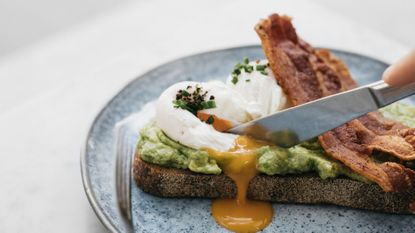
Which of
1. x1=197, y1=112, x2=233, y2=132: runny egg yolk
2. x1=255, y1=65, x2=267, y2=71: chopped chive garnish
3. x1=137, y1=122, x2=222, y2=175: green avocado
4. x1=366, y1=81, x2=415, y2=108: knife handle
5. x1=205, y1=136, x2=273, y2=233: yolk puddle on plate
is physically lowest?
x1=205, y1=136, x2=273, y2=233: yolk puddle on plate

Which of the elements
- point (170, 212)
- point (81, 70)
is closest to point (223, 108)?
point (170, 212)

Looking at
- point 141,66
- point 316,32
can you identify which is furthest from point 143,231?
point 316,32

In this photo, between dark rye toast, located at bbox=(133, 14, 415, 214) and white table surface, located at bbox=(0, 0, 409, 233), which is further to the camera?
white table surface, located at bbox=(0, 0, 409, 233)

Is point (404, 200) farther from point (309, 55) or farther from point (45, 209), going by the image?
point (45, 209)

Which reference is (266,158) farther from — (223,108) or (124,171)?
(124,171)

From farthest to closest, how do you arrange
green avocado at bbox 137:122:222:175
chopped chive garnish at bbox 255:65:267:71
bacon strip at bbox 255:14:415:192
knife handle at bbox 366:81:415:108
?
1. chopped chive garnish at bbox 255:65:267:71
2. green avocado at bbox 137:122:222:175
3. bacon strip at bbox 255:14:415:192
4. knife handle at bbox 366:81:415:108

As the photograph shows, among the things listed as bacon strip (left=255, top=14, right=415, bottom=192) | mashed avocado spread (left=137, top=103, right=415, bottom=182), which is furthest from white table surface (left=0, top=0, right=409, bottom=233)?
bacon strip (left=255, top=14, right=415, bottom=192)

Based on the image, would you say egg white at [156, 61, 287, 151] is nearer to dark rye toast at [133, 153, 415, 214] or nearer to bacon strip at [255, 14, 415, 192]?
bacon strip at [255, 14, 415, 192]

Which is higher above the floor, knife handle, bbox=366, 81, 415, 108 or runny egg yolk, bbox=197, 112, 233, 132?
knife handle, bbox=366, 81, 415, 108
